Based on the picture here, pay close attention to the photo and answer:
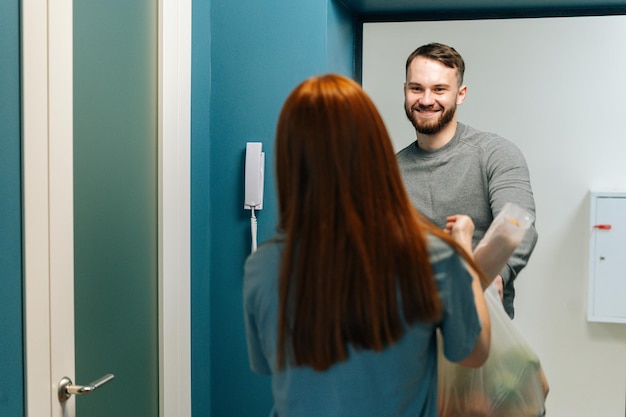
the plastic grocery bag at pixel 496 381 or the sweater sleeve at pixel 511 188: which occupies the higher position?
the sweater sleeve at pixel 511 188

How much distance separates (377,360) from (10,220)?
77 cm

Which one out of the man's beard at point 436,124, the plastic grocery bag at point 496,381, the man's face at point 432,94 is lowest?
the plastic grocery bag at point 496,381

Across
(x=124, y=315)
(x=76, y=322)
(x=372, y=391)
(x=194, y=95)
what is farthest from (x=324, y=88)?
(x=194, y=95)

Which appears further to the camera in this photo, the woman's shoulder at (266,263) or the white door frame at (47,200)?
the white door frame at (47,200)

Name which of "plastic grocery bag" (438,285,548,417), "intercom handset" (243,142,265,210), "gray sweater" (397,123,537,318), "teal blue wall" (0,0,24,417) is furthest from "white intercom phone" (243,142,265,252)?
"plastic grocery bag" (438,285,548,417)

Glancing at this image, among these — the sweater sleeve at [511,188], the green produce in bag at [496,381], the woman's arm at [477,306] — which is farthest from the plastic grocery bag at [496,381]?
the sweater sleeve at [511,188]

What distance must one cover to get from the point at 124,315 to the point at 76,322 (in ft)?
0.79

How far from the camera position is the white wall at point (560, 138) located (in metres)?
2.45

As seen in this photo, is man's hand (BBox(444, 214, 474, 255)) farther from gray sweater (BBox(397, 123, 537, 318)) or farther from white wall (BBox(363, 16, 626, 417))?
white wall (BBox(363, 16, 626, 417))

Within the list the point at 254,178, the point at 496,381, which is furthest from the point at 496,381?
the point at 254,178

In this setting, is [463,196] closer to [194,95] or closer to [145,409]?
[194,95]

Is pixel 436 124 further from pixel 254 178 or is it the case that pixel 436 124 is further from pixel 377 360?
pixel 377 360

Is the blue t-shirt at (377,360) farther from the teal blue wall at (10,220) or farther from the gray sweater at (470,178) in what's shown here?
the gray sweater at (470,178)

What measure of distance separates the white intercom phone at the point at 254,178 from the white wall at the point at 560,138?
662 mm
